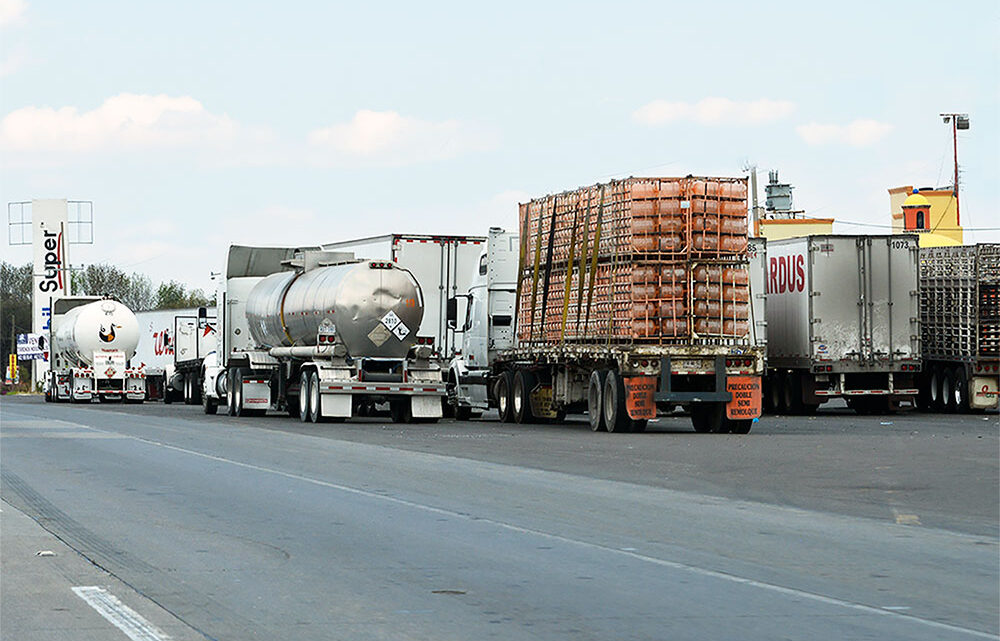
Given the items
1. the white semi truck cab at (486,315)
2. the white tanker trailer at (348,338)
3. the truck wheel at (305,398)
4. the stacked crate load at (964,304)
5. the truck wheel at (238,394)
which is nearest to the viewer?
the white tanker trailer at (348,338)

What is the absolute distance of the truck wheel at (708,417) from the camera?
2773cm

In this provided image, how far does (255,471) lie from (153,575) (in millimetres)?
8733

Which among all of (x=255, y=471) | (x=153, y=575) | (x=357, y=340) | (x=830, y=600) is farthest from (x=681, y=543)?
(x=357, y=340)

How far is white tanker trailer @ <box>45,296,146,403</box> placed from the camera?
60156mm

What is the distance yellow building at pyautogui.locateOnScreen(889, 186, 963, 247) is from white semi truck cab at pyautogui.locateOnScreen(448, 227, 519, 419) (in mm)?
50282

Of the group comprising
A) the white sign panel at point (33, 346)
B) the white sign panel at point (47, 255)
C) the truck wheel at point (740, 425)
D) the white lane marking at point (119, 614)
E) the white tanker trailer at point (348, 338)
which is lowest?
the white lane marking at point (119, 614)

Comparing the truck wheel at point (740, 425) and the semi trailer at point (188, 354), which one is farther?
the semi trailer at point (188, 354)

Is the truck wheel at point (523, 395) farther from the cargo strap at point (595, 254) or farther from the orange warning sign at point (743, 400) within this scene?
the orange warning sign at point (743, 400)

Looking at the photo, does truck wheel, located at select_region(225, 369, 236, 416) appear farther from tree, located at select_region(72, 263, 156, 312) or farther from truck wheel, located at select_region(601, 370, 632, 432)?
tree, located at select_region(72, 263, 156, 312)

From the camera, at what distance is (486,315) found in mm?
34906

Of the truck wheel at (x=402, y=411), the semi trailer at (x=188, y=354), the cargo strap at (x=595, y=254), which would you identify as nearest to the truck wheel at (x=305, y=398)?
the truck wheel at (x=402, y=411)

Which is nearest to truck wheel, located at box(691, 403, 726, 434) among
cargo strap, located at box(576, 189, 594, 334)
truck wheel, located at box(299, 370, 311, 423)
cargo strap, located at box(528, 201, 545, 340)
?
cargo strap, located at box(576, 189, 594, 334)

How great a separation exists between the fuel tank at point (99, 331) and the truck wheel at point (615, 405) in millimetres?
36709

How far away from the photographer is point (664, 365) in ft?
88.0
